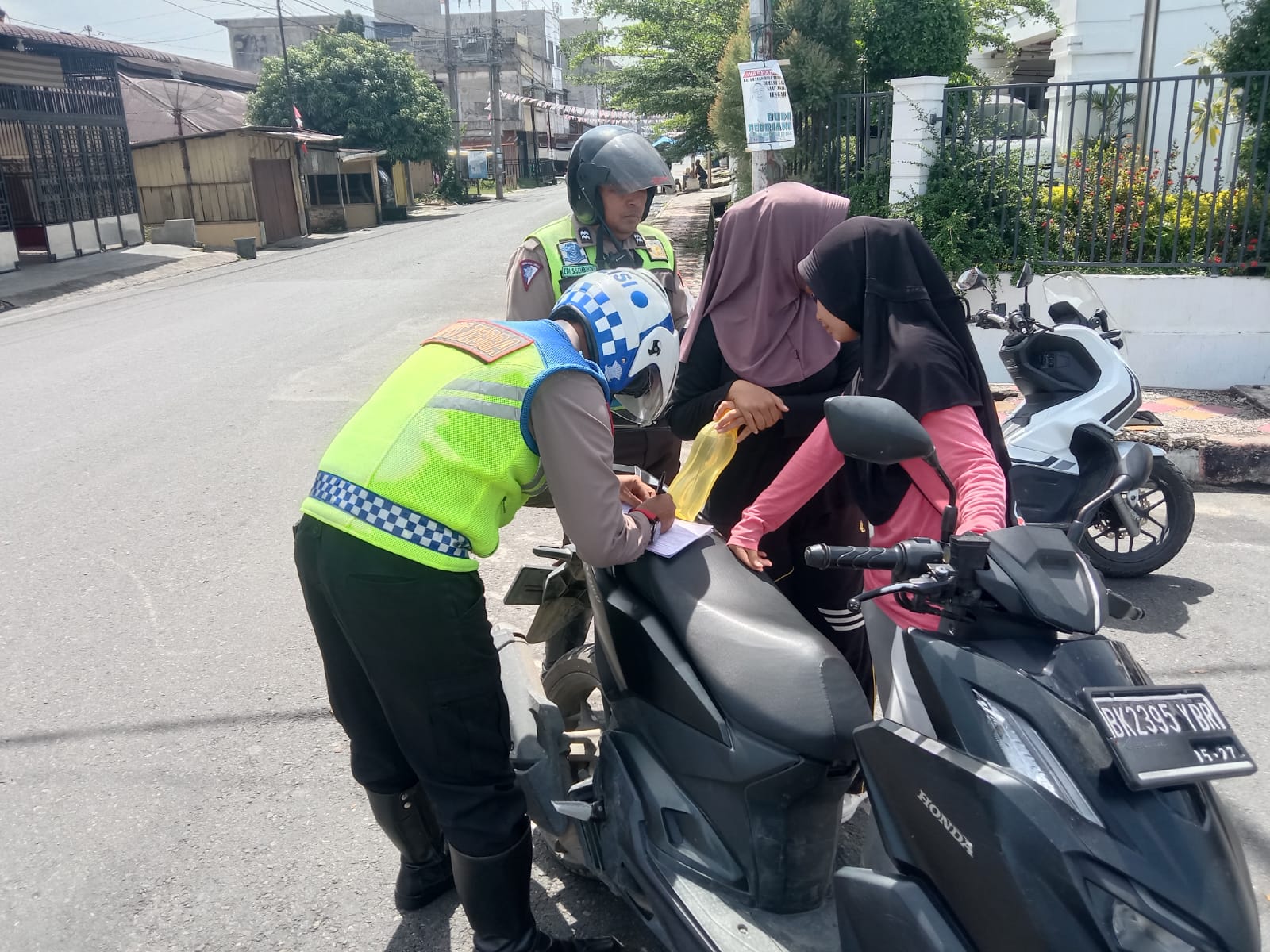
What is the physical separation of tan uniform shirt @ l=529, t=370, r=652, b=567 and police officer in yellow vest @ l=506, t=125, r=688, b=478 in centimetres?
136

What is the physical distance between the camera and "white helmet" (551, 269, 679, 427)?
6.89 ft

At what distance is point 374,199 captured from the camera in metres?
32.7

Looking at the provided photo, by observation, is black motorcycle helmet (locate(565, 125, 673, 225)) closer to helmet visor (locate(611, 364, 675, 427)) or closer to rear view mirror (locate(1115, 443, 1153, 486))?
helmet visor (locate(611, 364, 675, 427))

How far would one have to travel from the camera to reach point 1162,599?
13.6ft

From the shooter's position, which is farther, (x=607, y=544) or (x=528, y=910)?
(x=528, y=910)

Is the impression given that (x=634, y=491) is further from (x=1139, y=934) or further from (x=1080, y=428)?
(x=1080, y=428)

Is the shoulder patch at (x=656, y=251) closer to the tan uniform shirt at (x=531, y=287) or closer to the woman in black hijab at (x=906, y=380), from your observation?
the tan uniform shirt at (x=531, y=287)

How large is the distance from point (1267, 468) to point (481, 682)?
198 inches

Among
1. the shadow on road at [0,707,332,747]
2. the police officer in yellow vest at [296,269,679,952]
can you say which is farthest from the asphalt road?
the police officer in yellow vest at [296,269,679,952]

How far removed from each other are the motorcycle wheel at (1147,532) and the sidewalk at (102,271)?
15108 millimetres

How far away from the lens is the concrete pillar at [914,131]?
757cm

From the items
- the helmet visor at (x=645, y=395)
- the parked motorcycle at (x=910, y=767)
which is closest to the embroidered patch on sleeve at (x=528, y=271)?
the helmet visor at (x=645, y=395)

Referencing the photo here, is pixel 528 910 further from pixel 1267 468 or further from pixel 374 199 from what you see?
pixel 374 199

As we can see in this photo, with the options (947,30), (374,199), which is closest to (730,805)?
(947,30)
